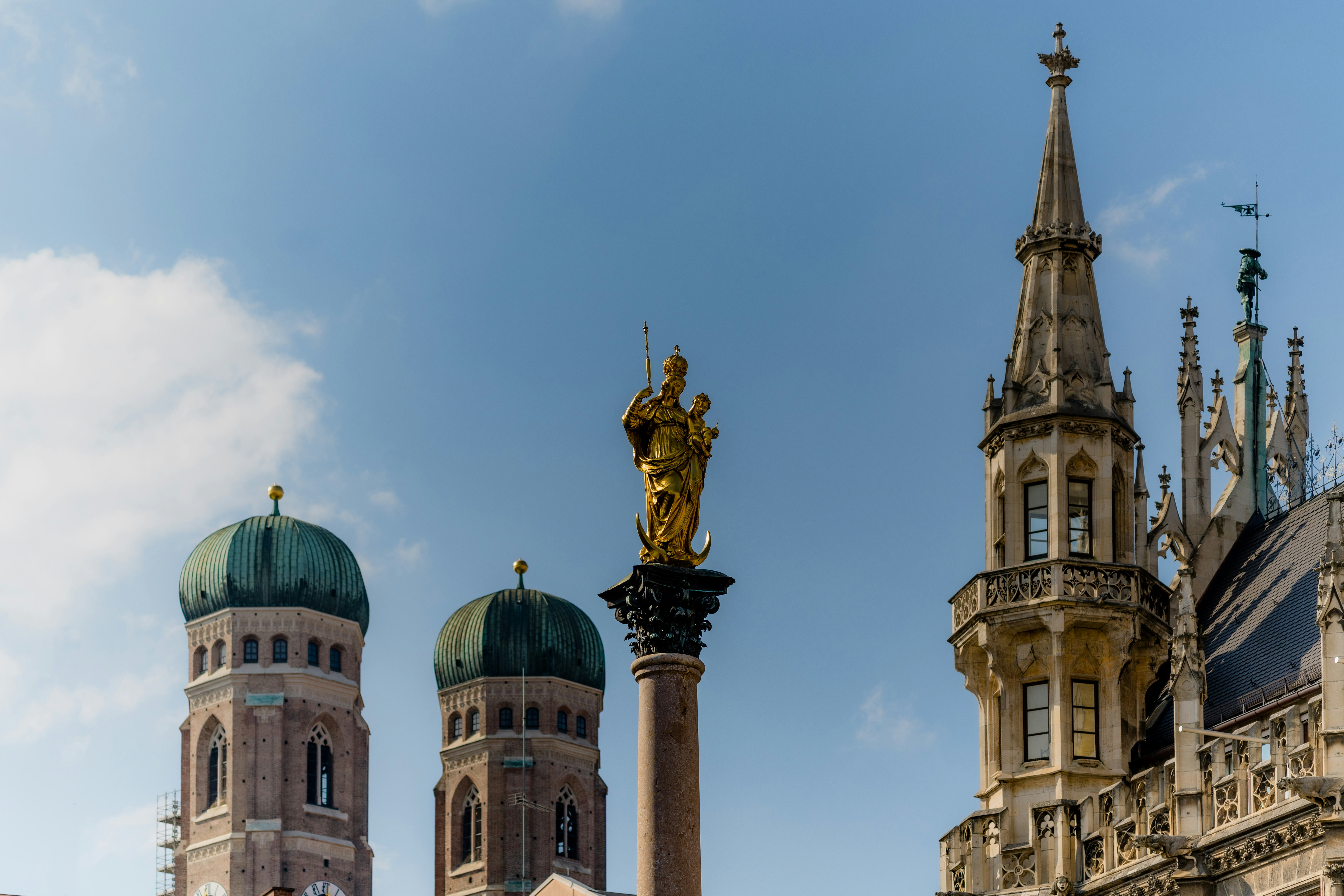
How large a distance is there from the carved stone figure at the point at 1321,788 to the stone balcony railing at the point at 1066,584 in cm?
954

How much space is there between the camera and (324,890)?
167 m

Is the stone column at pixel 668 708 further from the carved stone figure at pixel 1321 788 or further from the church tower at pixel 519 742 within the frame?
the church tower at pixel 519 742

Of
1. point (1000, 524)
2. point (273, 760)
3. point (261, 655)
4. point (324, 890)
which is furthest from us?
point (261, 655)

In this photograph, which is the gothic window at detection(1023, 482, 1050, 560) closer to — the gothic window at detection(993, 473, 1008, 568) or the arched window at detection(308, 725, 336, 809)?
the gothic window at detection(993, 473, 1008, 568)

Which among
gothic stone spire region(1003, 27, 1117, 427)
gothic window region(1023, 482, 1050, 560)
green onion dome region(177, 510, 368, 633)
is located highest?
green onion dome region(177, 510, 368, 633)

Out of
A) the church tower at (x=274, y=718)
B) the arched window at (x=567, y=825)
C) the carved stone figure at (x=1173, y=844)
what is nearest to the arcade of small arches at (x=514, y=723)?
the arched window at (x=567, y=825)

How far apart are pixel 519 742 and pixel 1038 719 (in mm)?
131843

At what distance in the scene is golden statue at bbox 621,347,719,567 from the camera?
41781 millimetres

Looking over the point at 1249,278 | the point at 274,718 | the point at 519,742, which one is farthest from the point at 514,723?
the point at 1249,278

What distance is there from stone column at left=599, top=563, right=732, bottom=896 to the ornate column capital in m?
0.01

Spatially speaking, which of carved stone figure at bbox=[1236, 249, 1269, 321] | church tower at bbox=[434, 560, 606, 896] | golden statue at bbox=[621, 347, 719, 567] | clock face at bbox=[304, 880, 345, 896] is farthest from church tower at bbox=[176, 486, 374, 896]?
golden statue at bbox=[621, 347, 719, 567]

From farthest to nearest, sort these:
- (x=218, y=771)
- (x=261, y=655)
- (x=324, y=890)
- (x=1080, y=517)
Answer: (x=261, y=655)
(x=218, y=771)
(x=324, y=890)
(x=1080, y=517)

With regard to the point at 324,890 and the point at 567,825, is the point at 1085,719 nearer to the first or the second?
the point at 324,890

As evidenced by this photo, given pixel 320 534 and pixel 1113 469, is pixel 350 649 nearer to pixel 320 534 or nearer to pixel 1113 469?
pixel 320 534
